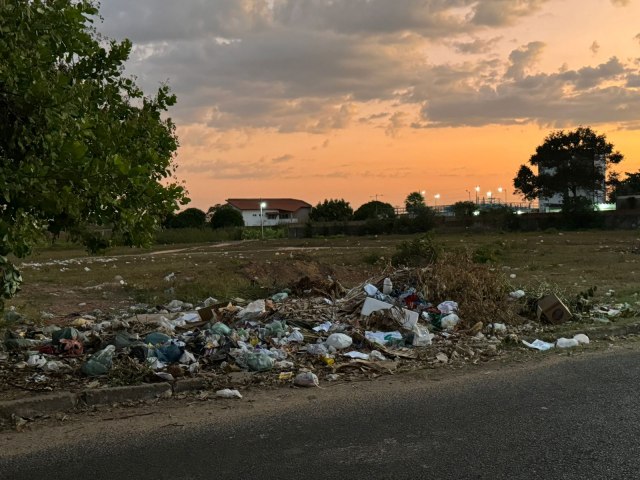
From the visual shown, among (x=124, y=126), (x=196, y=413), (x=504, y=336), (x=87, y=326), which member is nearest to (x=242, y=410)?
(x=196, y=413)

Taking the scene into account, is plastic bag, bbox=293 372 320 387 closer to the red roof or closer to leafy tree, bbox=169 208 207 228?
leafy tree, bbox=169 208 207 228

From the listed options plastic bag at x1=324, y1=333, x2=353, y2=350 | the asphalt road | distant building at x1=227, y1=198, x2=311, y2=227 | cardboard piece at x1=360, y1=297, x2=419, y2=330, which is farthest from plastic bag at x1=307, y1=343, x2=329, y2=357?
distant building at x1=227, y1=198, x2=311, y2=227

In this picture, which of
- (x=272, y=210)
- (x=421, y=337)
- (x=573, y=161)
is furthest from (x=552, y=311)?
(x=272, y=210)

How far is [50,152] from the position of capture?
187 inches

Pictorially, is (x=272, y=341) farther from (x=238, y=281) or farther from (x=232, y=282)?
(x=238, y=281)

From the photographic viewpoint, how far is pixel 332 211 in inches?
2982

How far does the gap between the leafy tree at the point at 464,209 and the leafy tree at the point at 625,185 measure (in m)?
17.0

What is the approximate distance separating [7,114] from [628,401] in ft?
19.1

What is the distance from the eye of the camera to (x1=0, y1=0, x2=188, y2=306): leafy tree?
15.1ft

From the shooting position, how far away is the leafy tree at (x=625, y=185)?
198 ft

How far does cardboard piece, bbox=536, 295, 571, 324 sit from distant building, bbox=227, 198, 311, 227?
291 ft

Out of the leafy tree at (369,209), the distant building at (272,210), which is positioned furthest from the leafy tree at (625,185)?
the distant building at (272,210)

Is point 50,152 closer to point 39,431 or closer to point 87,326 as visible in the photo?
point 39,431

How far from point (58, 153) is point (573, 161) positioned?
5719 centimetres
